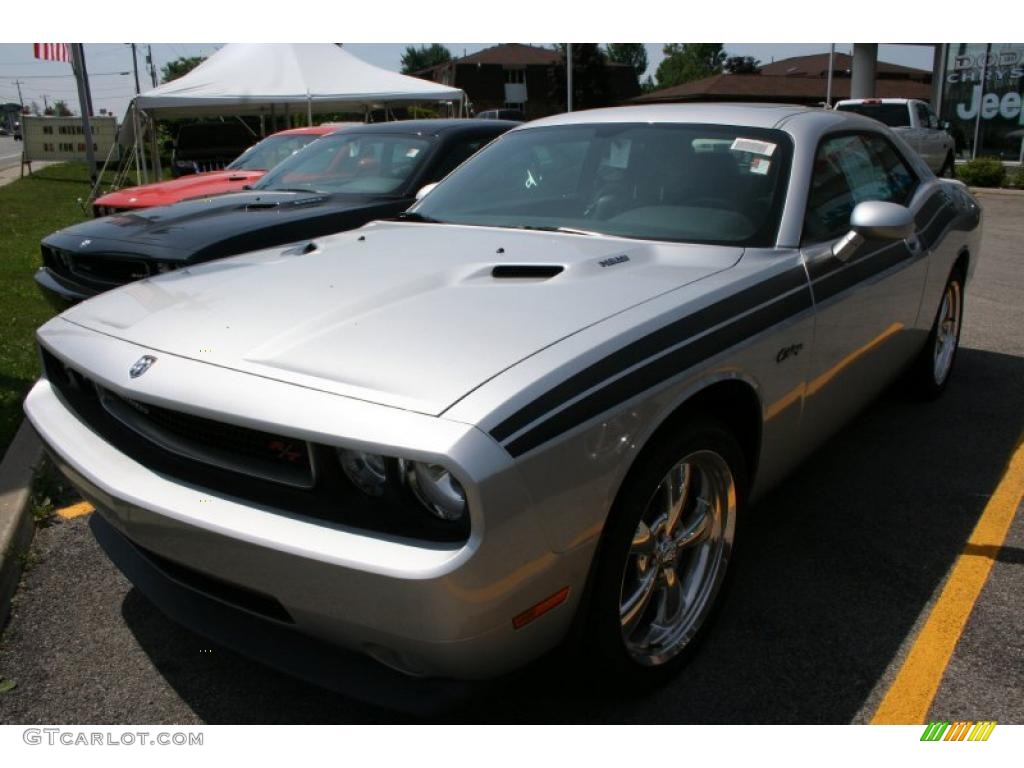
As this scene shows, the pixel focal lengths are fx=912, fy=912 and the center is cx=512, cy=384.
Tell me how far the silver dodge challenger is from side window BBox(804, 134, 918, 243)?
2cm

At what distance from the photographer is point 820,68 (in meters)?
48.0

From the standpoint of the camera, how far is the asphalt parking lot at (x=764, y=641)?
7.97ft

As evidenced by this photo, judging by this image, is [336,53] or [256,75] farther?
[336,53]

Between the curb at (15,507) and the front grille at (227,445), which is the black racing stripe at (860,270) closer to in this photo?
the front grille at (227,445)

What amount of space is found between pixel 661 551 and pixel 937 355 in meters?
3.01

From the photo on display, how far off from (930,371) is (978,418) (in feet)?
1.10

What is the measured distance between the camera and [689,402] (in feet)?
7.91

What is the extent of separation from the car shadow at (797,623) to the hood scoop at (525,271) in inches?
38.1

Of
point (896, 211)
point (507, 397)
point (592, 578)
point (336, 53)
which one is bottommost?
point (592, 578)

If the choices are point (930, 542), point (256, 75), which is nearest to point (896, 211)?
point (930, 542)

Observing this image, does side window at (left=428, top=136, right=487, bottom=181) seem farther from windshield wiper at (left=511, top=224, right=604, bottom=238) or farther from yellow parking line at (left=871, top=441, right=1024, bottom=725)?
yellow parking line at (left=871, top=441, right=1024, bottom=725)

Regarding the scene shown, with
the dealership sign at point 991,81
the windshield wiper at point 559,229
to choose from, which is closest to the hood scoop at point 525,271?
the windshield wiper at point 559,229

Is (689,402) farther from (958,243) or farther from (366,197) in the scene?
(366,197)

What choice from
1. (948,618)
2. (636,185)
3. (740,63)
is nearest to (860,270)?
(636,185)
